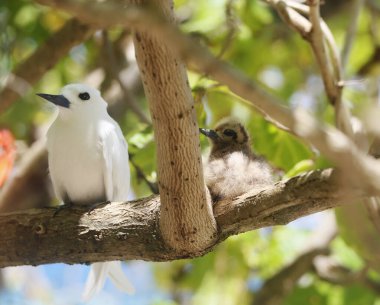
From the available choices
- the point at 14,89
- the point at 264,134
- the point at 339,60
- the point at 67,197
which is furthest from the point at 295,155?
the point at 14,89

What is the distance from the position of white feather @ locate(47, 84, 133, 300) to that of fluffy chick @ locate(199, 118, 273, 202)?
0.48 metres

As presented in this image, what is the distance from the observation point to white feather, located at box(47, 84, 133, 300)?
4035 millimetres

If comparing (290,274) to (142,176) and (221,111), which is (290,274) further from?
(142,176)

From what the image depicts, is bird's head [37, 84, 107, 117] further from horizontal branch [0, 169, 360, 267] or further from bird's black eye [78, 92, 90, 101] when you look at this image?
horizontal branch [0, 169, 360, 267]

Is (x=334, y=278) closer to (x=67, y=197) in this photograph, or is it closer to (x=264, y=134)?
(x=264, y=134)

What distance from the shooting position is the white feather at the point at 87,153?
13.2ft

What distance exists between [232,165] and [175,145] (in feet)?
3.20

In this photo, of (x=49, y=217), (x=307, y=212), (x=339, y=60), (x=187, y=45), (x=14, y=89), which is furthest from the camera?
(x=14, y=89)

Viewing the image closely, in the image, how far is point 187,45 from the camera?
5.28ft

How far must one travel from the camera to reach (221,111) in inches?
230

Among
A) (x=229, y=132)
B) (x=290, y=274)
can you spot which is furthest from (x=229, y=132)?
(x=290, y=274)

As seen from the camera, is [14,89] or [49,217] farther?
[14,89]

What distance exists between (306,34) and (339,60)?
302 mm

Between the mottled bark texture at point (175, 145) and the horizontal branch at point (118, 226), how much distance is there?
11 centimetres
